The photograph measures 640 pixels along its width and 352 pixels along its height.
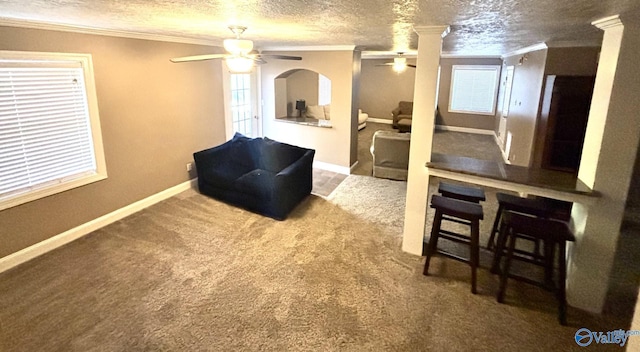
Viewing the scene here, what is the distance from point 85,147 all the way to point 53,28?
47.2 inches

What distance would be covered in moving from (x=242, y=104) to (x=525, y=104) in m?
4.82

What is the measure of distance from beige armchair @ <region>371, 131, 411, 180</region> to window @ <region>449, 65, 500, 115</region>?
507cm

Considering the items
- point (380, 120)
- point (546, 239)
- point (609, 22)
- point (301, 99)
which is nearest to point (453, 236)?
point (546, 239)

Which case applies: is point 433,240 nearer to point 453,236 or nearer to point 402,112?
point 453,236

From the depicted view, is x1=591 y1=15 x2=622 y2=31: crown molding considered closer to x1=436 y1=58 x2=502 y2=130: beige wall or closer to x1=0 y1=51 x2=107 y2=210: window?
x1=0 y1=51 x2=107 y2=210: window

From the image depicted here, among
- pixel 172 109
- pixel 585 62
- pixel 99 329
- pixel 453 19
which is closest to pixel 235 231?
pixel 99 329

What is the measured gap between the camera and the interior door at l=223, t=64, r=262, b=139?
570 centimetres

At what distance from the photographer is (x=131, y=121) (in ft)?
13.6

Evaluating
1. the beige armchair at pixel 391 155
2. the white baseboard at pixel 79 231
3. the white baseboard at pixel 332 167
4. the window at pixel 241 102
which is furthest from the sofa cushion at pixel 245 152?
the beige armchair at pixel 391 155

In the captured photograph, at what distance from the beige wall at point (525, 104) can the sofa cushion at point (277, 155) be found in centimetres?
326

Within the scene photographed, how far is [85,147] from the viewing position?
375cm

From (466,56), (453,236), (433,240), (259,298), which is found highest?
(466,56)

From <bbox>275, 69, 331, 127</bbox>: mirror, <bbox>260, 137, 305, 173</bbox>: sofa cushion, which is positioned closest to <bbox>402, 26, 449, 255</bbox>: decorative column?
<bbox>260, 137, 305, 173</bbox>: sofa cushion

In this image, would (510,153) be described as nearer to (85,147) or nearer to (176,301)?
(176,301)
